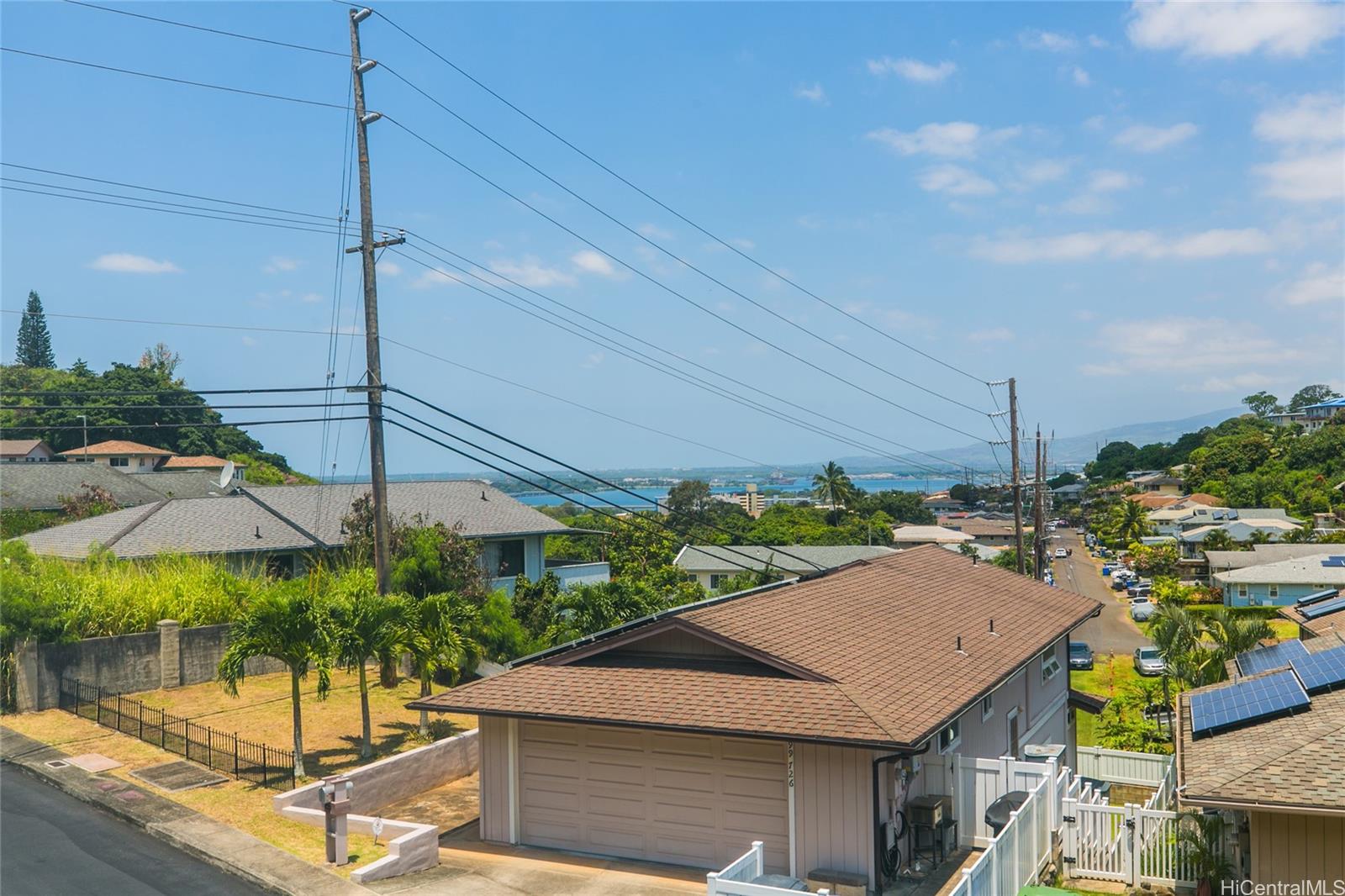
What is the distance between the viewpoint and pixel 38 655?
2497cm

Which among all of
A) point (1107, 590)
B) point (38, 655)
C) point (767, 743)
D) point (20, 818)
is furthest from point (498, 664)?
point (1107, 590)

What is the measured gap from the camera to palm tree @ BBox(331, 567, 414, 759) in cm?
2173

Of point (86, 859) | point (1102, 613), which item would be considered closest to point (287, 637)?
point (86, 859)

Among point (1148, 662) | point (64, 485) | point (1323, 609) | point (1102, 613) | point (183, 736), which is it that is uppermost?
point (64, 485)

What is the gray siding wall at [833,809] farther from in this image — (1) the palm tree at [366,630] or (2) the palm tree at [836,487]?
(2) the palm tree at [836,487]

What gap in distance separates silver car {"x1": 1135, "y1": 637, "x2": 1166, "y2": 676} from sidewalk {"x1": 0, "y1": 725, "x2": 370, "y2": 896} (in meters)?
46.5

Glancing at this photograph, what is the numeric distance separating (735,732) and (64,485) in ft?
190

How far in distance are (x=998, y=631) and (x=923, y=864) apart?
27.2 feet

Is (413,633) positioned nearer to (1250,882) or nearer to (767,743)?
(767,743)

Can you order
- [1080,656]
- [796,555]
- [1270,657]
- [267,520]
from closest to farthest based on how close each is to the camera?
[1270,657] < [267,520] < [1080,656] < [796,555]

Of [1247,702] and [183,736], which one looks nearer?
[1247,702]

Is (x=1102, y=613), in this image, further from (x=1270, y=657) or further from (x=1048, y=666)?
(x=1270, y=657)

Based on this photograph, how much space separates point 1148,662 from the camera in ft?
173

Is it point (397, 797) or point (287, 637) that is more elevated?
point (287, 637)
